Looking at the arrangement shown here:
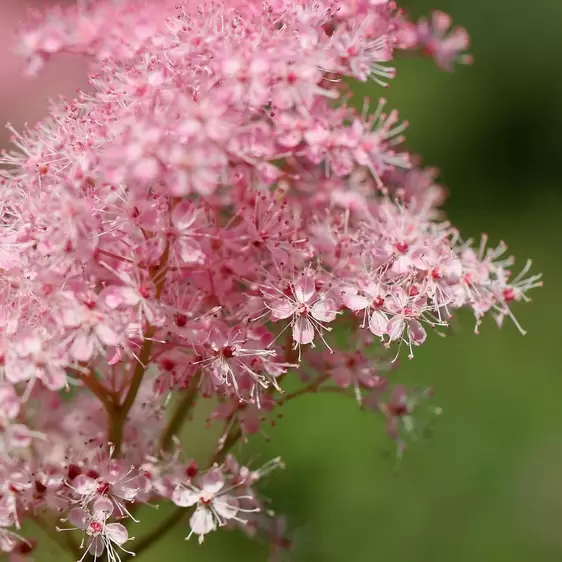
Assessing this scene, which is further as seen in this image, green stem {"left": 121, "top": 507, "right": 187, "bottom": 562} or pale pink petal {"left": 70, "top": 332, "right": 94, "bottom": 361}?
green stem {"left": 121, "top": 507, "right": 187, "bottom": 562}

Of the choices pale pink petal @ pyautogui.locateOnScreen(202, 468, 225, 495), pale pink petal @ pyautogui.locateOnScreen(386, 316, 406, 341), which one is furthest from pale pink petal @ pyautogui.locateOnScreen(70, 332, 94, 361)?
pale pink petal @ pyautogui.locateOnScreen(386, 316, 406, 341)

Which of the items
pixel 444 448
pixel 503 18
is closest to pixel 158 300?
pixel 444 448

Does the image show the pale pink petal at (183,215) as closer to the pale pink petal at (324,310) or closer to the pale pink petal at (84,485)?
the pale pink petal at (324,310)

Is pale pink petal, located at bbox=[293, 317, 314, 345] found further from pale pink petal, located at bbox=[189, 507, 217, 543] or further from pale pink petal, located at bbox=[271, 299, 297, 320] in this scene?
pale pink petal, located at bbox=[189, 507, 217, 543]

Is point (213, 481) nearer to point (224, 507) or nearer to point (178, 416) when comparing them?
point (224, 507)

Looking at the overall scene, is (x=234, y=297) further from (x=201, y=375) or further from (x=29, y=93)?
(x=29, y=93)

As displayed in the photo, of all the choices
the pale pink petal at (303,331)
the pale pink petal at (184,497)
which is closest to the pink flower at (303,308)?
the pale pink petal at (303,331)

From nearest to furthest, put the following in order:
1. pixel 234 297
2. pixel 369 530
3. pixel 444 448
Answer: pixel 234 297
pixel 369 530
pixel 444 448
